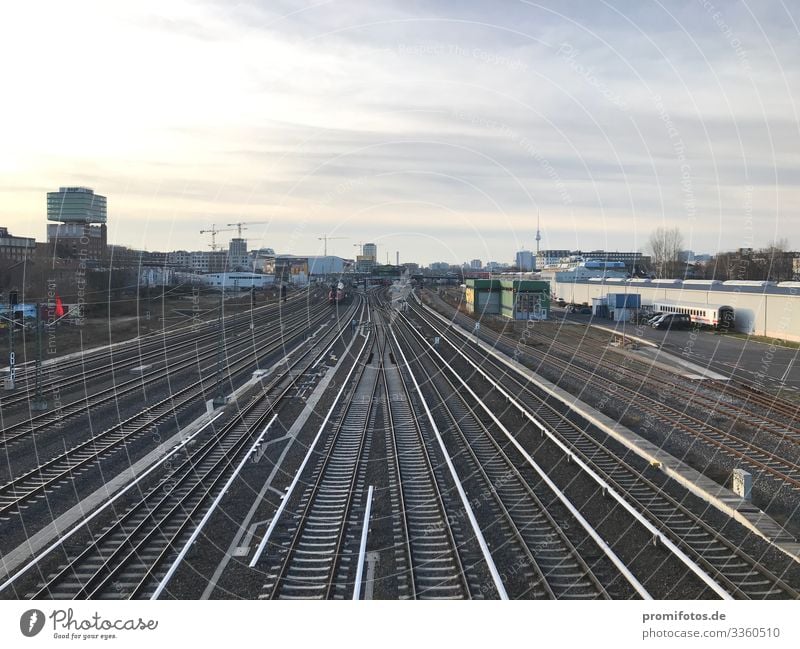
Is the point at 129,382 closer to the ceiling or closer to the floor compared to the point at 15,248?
closer to the floor

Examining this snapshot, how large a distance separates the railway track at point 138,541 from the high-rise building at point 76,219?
4447 centimetres

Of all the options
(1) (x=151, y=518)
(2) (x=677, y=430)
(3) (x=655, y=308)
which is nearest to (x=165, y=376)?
(1) (x=151, y=518)

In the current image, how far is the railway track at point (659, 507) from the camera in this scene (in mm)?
7534

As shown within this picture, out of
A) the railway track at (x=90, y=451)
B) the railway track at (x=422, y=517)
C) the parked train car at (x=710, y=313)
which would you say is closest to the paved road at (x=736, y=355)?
the parked train car at (x=710, y=313)

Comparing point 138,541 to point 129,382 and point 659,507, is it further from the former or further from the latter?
point 129,382

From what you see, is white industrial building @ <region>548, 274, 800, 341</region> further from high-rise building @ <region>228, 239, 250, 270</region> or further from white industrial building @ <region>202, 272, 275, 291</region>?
high-rise building @ <region>228, 239, 250, 270</region>

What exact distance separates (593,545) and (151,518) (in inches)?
246

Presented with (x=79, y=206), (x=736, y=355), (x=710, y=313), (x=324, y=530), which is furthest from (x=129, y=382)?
(x=79, y=206)

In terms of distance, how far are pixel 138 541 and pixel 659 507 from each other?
7.45 meters

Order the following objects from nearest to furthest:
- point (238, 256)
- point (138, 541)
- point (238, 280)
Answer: point (138, 541)
point (238, 280)
point (238, 256)

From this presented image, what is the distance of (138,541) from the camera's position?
9078mm

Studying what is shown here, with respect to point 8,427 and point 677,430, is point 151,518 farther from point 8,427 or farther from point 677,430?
point 677,430

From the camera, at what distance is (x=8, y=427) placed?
16109 millimetres

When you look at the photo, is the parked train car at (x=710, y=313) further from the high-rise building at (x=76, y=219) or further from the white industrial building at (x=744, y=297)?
the high-rise building at (x=76, y=219)
